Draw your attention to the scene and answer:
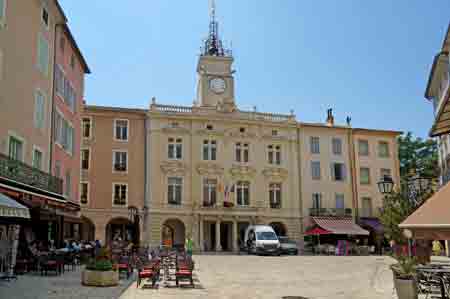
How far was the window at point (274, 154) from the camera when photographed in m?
40.6

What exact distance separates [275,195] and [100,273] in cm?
2736

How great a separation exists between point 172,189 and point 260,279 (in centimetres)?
2122

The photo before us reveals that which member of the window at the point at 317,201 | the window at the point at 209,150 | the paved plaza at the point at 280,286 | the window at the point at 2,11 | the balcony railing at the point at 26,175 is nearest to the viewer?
the paved plaza at the point at 280,286

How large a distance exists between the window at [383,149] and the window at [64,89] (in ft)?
89.2

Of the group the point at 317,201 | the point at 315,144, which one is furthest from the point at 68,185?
the point at 315,144

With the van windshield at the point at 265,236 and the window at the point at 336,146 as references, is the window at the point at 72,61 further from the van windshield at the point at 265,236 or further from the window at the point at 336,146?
the window at the point at 336,146

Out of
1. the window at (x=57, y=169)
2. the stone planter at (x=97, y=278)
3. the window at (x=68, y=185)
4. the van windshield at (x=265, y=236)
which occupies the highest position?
the window at (x=57, y=169)

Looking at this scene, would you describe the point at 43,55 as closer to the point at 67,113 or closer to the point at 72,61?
the point at 67,113

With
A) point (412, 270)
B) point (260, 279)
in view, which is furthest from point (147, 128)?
point (412, 270)

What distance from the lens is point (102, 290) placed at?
1295 cm

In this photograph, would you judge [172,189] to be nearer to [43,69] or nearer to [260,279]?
[43,69]

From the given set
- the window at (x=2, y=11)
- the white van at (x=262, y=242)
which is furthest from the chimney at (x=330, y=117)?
the window at (x=2, y=11)

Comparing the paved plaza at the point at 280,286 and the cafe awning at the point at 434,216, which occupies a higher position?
the cafe awning at the point at 434,216

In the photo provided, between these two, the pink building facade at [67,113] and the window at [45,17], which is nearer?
the window at [45,17]
